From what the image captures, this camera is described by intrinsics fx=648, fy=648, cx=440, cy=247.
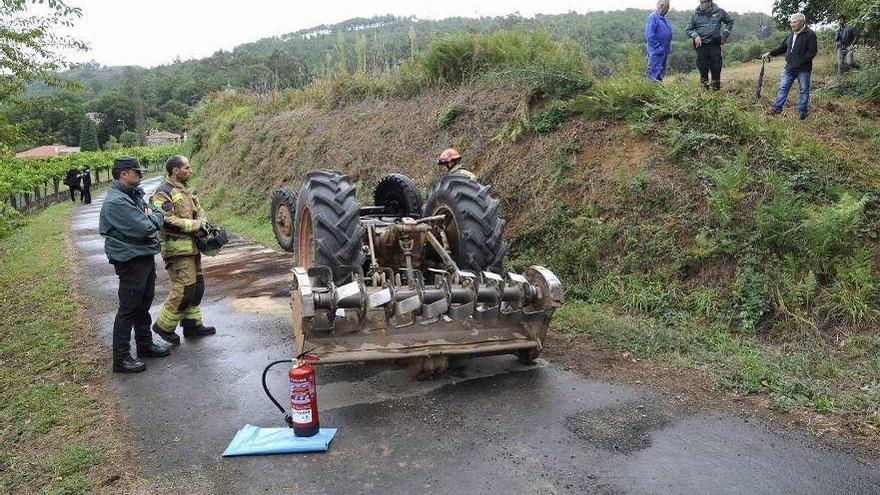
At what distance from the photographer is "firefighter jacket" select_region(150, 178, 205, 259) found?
5.95 metres

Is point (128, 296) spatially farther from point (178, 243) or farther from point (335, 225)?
point (335, 225)

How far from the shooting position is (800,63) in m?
8.85

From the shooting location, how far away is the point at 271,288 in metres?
8.73

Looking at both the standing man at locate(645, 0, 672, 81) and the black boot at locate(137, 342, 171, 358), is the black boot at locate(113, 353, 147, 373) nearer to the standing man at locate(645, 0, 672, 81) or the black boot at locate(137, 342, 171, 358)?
the black boot at locate(137, 342, 171, 358)

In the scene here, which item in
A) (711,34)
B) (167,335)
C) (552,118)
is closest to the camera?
(167,335)

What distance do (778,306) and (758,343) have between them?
0.42 m

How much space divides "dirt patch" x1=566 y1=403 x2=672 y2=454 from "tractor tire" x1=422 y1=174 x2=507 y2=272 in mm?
1864

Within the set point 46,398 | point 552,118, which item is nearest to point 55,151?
point 552,118

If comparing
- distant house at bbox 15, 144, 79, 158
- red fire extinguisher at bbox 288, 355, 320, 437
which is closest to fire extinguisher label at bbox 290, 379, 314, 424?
red fire extinguisher at bbox 288, 355, 320, 437

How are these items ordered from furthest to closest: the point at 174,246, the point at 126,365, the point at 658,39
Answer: the point at 658,39
the point at 174,246
the point at 126,365

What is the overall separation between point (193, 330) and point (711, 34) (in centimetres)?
819

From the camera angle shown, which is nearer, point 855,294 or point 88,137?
point 855,294

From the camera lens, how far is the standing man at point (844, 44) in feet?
35.3

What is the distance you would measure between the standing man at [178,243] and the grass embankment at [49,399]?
0.70 m
